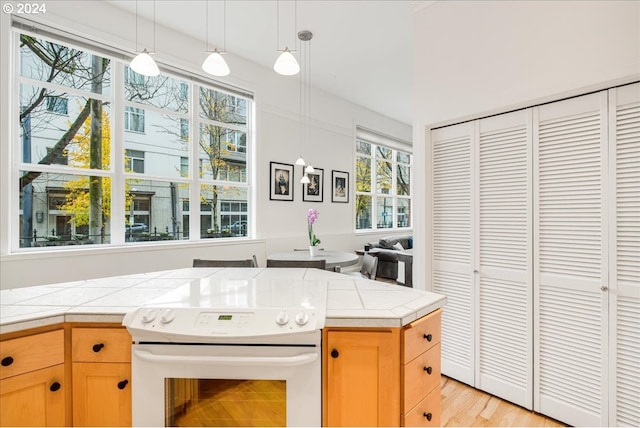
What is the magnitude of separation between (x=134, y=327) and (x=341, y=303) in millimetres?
787

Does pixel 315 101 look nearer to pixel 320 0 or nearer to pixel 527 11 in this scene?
pixel 320 0

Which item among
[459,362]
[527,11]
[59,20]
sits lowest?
Result: [459,362]

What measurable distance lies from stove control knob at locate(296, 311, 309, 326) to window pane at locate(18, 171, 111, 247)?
2751mm

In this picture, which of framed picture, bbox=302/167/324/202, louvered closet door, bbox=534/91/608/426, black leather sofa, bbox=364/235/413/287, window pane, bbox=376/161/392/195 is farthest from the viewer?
window pane, bbox=376/161/392/195

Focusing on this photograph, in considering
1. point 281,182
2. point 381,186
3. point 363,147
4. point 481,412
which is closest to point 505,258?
point 481,412

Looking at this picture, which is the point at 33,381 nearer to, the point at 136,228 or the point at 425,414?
the point at 425,414

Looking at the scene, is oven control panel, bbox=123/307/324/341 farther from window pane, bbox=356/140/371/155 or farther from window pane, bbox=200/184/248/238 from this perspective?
window pane, bbox=356/140/371/155

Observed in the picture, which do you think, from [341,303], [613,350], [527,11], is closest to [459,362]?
[613,350]

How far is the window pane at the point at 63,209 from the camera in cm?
262

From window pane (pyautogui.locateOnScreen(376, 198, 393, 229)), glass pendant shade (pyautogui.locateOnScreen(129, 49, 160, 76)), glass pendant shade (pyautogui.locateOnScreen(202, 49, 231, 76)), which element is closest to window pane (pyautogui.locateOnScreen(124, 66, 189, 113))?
glass pendant shade (pyautogui.locateOnScreen(129, 49, 160, 76))

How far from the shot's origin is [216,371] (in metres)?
1.14

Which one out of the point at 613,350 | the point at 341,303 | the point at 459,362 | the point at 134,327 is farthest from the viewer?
the point at 459,362

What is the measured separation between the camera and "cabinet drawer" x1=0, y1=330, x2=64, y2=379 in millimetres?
1081

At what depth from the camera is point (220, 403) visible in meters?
1.18
